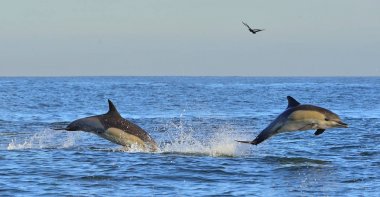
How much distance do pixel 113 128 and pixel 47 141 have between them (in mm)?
5707

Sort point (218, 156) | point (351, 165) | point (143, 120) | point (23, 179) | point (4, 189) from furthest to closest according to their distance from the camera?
point (143, 120), point (218, 156), point (351, 165), point (23, 179), point (4, 189)

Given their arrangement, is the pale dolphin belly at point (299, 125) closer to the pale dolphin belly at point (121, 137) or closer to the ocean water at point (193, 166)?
the ocean water at point (193, 166)

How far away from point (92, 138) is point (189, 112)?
21671 mm

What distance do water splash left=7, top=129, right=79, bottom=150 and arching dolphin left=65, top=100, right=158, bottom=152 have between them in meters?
2.89

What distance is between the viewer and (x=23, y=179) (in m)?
17.5

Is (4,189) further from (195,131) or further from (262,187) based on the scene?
(195,131)

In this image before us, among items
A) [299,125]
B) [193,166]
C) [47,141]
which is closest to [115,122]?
[193,166]

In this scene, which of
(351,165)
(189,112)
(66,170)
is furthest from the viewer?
(189,112)

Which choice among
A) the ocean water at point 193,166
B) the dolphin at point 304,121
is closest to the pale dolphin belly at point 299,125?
the dolphin at point 304,121

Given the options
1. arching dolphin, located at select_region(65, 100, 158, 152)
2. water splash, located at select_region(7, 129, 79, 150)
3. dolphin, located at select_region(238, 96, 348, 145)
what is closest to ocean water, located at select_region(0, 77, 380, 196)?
water splash, located at select_region(7, 129, 79, 150)

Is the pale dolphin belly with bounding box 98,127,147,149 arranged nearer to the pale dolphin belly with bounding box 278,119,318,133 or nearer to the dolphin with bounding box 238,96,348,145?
the dolphin with bounding box 238,96,348,145

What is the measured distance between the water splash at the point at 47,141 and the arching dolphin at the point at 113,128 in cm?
289

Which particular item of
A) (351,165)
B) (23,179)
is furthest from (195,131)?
(23,179)

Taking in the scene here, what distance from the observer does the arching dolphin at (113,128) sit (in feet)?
70.1
